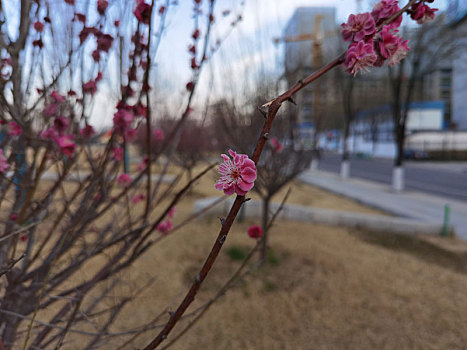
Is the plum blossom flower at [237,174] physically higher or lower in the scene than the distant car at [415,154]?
higher

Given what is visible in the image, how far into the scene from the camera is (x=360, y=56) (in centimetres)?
62

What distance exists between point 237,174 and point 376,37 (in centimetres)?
47

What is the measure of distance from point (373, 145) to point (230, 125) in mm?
34526

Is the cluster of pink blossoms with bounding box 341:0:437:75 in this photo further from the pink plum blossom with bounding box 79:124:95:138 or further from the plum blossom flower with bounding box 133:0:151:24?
the pink plum blossom with bounding box 79:124:95:138

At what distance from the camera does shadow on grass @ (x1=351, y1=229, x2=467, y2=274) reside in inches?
177

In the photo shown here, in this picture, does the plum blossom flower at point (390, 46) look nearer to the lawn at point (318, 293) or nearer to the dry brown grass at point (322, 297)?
the dry brown grass at point (322, 297)

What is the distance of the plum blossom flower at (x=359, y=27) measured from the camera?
2.13 ft

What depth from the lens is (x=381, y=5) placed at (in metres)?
0.70

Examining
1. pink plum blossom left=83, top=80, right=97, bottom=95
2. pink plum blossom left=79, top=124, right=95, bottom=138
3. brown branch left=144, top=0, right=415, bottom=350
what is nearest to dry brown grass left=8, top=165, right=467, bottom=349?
pink plum blossom left=79, top=124, right=95, bottom=138

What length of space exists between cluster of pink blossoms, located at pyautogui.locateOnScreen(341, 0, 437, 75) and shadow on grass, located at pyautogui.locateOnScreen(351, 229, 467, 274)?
475cm

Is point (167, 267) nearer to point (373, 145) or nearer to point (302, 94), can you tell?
point (302, 94)

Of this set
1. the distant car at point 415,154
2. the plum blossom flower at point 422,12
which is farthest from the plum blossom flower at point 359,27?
the distant car at point 415,154

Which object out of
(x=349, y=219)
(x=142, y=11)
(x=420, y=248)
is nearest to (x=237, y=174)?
(x=142, y=11)

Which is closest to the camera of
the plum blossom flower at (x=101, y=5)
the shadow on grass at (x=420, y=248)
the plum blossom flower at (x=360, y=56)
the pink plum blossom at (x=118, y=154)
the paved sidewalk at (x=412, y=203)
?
the plum blossom flower at (x=360, y=56)
